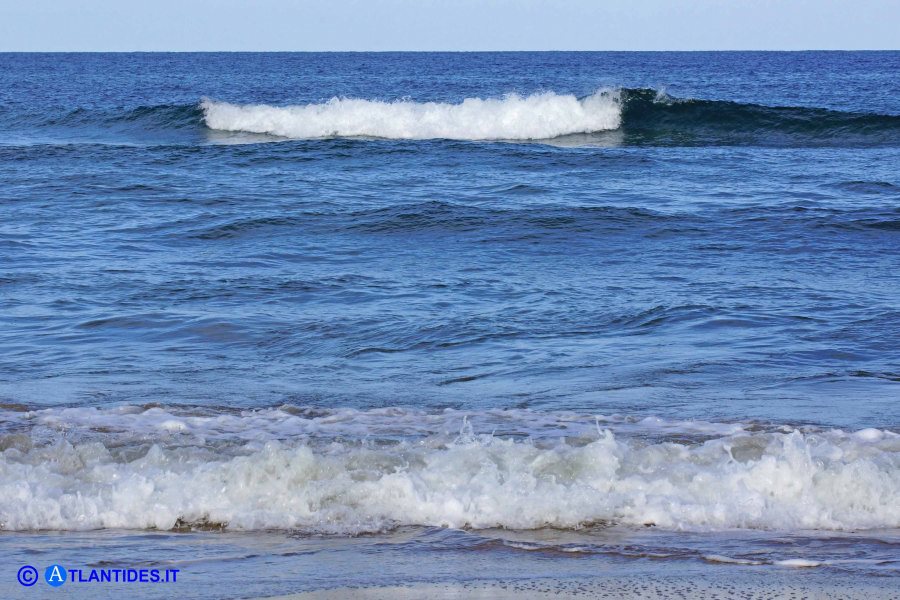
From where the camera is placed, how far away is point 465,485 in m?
4.24

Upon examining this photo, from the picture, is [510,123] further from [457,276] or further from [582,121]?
[457,276]

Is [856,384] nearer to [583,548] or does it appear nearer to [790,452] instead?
[790,452]

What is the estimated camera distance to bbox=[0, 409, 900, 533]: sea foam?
4027mm

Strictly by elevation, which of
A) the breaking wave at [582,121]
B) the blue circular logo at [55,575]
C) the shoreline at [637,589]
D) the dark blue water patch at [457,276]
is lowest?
the shoreline at [637,589]

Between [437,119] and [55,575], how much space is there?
21927 millimetres

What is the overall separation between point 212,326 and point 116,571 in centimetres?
404

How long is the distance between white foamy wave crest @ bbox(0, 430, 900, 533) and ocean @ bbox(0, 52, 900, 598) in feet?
0.04

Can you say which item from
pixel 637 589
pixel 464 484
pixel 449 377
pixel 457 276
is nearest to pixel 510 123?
pixel 457 276

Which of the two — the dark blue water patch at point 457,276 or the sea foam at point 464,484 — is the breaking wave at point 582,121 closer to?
the dark blue water patch at point 457,276

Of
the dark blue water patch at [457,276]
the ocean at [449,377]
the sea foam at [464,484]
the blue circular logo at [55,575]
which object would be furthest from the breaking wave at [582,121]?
the blue circular logo at [55,575]

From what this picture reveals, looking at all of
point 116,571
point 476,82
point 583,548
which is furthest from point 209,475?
point 476,82

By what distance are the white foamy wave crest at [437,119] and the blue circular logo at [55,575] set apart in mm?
20500

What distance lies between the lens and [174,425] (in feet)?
17.1

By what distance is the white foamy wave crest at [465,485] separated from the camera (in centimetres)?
403
